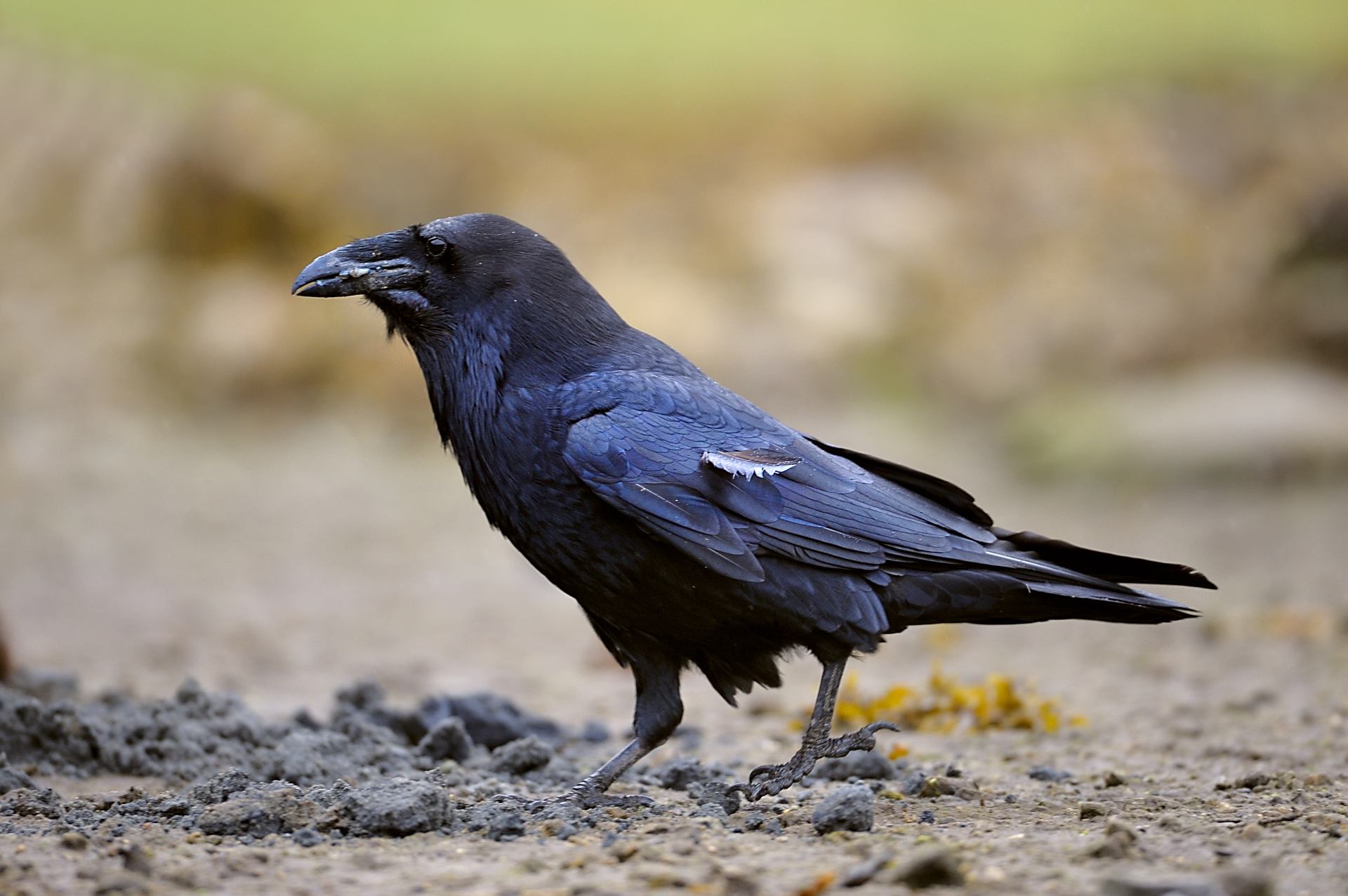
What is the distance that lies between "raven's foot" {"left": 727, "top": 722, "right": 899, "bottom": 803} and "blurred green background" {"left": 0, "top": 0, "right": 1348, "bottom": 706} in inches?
137

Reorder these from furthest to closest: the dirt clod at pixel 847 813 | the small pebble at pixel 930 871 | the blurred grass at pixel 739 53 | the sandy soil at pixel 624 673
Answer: the blurred grass at pixel 739 53, the dirt clod at pixel 847 813, the sandy soil at pixel 624 673, the small pebble at pixel 930 871

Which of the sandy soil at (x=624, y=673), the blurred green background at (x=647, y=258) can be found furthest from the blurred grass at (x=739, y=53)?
the sandy soil at (x=624, y=673)

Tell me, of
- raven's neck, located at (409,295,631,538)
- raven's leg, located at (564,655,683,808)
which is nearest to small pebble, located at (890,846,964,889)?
raven's leg, located at (564,655,683,808)

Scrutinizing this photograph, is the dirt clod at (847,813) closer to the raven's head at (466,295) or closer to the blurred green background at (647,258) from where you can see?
the raven's head at (466,295)

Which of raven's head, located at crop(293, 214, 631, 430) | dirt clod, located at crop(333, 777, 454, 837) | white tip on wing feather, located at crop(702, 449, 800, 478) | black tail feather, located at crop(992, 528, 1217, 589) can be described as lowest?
dirt clod, located at crop(333, 777, 454, 837)

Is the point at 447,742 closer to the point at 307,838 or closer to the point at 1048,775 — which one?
the point at 307,838

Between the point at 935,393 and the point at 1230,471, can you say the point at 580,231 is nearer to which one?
the point at 935,393

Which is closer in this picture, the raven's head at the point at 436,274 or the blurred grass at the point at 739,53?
the raven's head at the point at 436,274

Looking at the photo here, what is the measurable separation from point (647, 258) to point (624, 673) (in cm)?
1152

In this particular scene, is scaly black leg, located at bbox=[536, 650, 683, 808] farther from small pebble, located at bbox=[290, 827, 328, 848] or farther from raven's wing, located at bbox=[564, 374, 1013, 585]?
small pebble, located at bbox=[290, 827, 328, 848]

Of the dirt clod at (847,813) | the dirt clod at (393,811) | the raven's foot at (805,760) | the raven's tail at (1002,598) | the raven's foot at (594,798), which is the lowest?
the dirt clod at (393,811)

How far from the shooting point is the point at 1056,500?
12.5 meters

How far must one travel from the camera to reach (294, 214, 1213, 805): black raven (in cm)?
376

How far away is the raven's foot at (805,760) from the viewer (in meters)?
3.84
